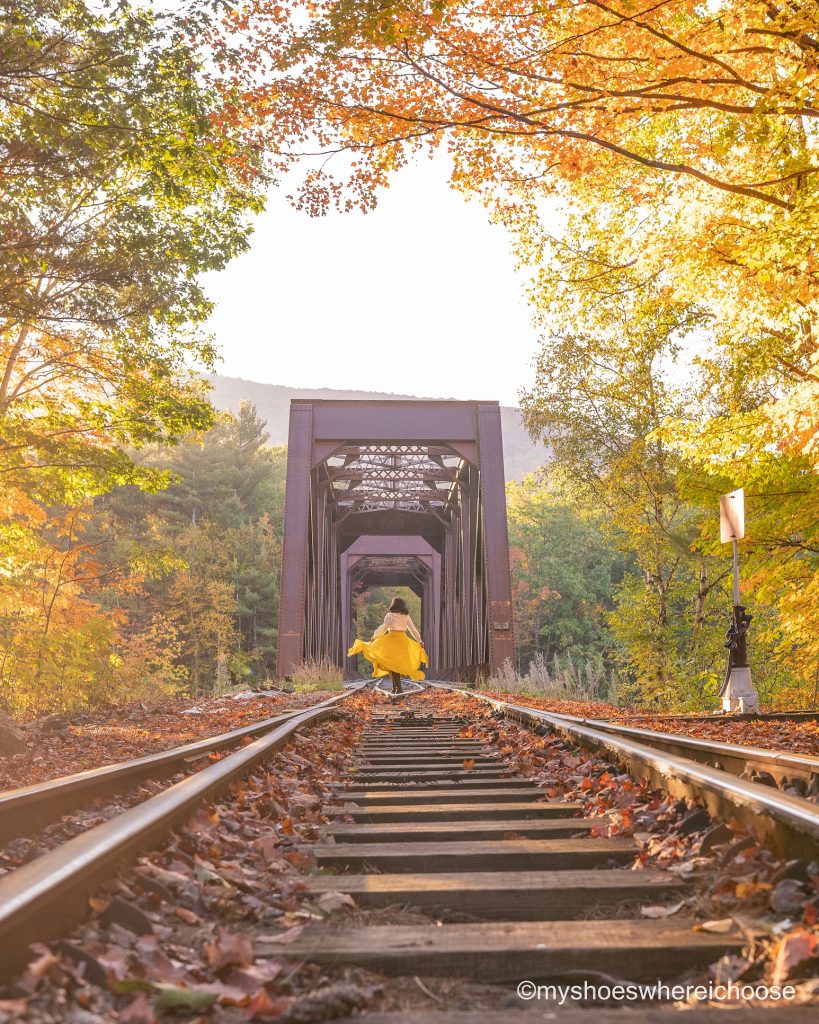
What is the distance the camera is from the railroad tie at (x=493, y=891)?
2092 mm

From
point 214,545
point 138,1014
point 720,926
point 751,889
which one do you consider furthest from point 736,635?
point 214,545

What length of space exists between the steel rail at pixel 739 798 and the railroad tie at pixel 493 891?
312 millimetres

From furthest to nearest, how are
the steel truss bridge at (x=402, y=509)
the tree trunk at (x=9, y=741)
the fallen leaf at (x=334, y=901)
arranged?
the steel truss bridge at (x=402, y=509), the tree trunk at (x=9, y=741), the fallen leaf at (x=334, y=901)

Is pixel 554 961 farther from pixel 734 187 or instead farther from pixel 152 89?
pixel 152 89

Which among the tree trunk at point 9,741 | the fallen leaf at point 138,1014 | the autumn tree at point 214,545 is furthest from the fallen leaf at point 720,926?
the autumn tree at point 214,545

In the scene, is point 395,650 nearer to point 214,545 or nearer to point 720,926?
point 720,926

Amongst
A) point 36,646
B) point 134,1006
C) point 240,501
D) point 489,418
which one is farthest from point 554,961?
point 240,501

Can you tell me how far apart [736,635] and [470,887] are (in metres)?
7.14

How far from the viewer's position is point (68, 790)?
3.74m

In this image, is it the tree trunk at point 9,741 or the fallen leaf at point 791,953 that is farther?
the tree trunk at point 9,741

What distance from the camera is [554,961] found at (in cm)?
209

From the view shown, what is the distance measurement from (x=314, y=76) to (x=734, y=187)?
4.01 m

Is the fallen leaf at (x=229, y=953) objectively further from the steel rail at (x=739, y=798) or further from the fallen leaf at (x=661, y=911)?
the steel rail at (x=739, y=798)

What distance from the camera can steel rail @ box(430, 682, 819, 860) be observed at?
2.47 m
